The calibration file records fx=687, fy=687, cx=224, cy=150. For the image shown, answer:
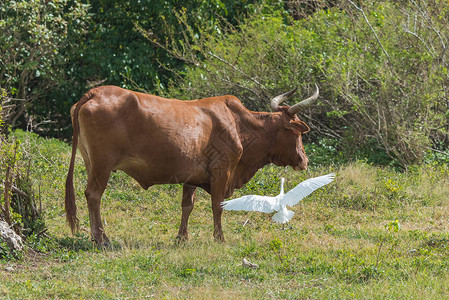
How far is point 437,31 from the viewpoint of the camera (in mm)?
10969

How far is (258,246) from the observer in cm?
709

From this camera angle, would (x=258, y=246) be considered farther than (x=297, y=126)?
No

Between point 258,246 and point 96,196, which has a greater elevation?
point 96,196

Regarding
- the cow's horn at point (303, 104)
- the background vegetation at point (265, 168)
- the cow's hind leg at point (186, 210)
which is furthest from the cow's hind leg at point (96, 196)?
the cow's horn at point (303, 104)

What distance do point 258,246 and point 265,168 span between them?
362 centimetres

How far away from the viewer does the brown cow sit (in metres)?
6.87

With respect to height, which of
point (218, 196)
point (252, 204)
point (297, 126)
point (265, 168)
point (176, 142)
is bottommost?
point (265, 168)

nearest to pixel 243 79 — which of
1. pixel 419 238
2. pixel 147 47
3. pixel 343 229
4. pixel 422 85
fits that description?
pixel 147 47

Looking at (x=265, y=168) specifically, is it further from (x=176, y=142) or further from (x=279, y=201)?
(x=176, y=142)

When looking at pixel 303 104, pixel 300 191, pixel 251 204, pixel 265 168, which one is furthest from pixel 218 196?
pixel 265 168

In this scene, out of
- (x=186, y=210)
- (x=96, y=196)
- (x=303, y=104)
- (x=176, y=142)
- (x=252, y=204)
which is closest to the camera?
(x=96, y=196)

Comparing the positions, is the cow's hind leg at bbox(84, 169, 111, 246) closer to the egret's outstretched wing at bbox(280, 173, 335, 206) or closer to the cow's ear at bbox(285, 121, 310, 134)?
the egret's outstretched wing at bbox(280, 173, 335, 206)

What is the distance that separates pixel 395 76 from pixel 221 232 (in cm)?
506

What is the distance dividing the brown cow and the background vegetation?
580 mm
